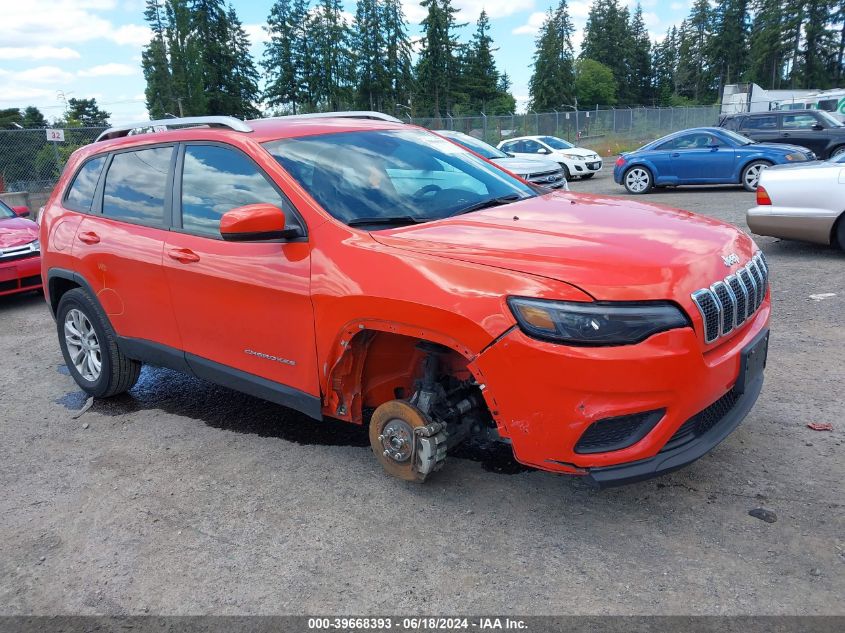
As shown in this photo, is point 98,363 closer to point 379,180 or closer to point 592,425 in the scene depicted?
point 379,180

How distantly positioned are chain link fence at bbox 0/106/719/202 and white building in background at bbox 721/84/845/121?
7.33 feet

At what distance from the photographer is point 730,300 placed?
2.96 m

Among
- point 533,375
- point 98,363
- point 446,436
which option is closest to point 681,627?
point 533,375

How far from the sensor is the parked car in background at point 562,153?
21375 mm

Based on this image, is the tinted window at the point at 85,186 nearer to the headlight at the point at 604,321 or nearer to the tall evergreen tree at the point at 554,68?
the headlight at the point at 604,321

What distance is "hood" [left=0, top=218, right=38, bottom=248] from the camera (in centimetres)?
841

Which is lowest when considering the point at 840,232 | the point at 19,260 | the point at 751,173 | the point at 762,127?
the point at 19,260

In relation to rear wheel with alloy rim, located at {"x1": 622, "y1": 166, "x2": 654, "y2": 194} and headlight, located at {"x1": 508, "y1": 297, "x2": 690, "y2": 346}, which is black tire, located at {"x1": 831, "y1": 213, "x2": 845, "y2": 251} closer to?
headlight, located at {"x1": 508, "y1": 297, "x2": 690, "y2": 346}

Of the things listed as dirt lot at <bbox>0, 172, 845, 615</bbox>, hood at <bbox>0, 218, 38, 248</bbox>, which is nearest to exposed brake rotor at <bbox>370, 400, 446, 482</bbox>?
dirt lot at <bbox>0, 172, 845, 615</bbox>

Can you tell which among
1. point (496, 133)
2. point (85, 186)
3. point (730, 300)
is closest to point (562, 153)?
point (496, 133)

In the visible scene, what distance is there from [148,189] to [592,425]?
124 inches

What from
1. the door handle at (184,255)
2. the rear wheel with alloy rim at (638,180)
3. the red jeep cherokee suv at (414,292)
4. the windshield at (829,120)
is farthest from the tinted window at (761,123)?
the door handle at (184,255)

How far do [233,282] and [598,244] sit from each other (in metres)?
1.92

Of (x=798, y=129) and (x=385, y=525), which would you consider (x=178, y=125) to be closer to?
(x=385, y=525)
